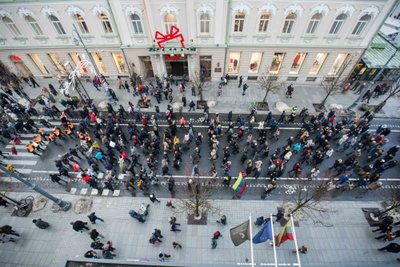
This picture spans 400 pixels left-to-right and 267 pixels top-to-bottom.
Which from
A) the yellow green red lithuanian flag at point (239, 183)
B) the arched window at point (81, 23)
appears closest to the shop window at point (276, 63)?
the yellow green red lithuanian flag at point (239, 183)

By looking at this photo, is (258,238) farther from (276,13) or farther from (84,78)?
(84,78)

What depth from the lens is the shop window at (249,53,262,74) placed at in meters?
27.6

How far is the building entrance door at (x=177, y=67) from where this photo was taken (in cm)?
2856

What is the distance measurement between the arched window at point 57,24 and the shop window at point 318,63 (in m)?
30.3

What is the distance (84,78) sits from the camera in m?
30.2

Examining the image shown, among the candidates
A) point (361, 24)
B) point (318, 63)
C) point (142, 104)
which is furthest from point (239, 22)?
point (142, 104)

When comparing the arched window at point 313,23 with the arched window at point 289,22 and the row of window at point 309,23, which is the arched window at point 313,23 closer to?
the row of window at point 309,23

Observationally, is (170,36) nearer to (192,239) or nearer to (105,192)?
(105,192)

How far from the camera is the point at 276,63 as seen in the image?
28219 millimetres

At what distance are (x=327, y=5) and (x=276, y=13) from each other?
491 centimetres

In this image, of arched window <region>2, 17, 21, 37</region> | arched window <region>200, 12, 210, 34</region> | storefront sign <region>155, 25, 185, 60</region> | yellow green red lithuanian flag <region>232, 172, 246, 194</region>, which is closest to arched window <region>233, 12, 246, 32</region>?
arched window <region>200, 12, 210, 34</region>

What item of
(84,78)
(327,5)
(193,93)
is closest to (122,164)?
(193,93)

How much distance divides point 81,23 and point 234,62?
60.0 ft

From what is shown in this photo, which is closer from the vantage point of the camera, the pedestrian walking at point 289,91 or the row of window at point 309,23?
the row of window at point 309,23
